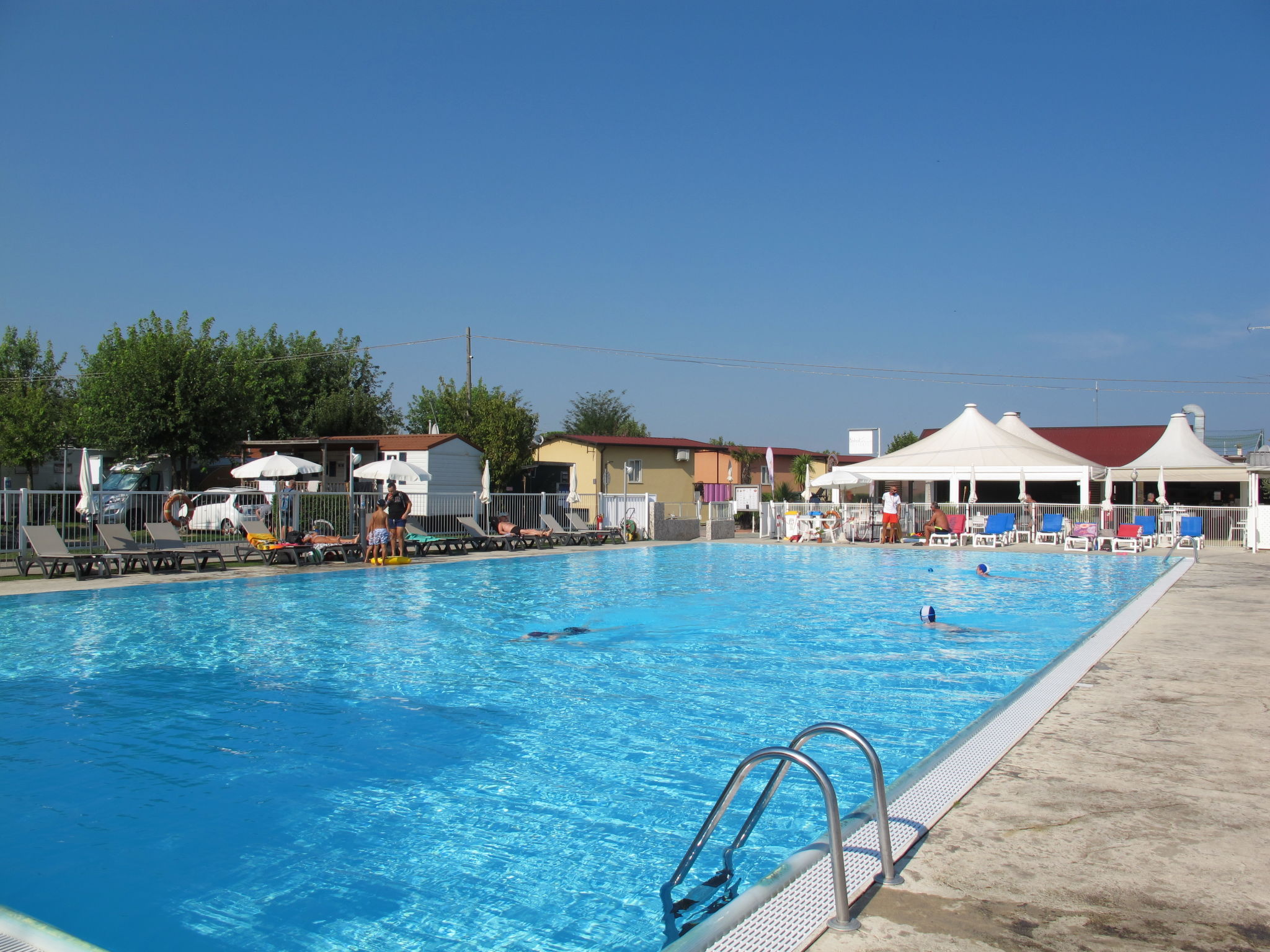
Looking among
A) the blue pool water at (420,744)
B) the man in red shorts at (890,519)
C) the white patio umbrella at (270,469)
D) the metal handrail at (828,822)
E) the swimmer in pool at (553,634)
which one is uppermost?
the white patio umbrella at (270,469)

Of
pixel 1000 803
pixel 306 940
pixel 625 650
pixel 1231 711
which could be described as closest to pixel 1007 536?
pixel 625 650

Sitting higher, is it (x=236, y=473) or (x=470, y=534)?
(x=236, y=473)

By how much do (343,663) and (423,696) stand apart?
1719mm

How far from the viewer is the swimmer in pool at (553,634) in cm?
1116

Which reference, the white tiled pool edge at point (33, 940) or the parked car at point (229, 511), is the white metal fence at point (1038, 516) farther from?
the white tiled pool edge at point (33, 940)

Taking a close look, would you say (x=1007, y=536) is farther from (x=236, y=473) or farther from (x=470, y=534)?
(x=236, y=473)

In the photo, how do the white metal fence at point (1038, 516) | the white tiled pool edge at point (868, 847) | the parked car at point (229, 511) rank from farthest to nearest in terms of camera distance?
the white metal fence at point (1038, 516)
the parked car at point (229, 511)
the white tiled pool edge at point (868, 847)

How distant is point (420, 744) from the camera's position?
22.4ft

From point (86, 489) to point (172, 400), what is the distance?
14.1 m

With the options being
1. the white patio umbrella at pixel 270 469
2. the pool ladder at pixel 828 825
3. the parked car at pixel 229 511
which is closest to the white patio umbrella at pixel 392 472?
the white patio umbrella at pixel 270 469

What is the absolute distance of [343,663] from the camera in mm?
9500

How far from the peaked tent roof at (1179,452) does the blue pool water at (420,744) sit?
22.5 meters

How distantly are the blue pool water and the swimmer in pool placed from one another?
185 mm

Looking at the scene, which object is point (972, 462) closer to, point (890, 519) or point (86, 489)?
point (890, 519)
